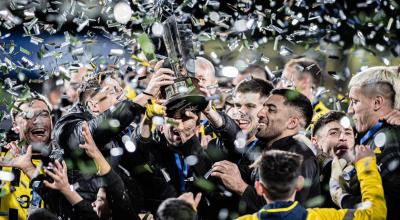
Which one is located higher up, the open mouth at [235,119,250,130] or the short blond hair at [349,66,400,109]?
the short blond hair at [349,66,400,109]

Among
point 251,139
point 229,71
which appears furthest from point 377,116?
point 229,71

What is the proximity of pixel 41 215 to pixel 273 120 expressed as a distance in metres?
1.35

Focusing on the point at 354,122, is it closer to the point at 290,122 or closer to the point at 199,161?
the point at 290,122

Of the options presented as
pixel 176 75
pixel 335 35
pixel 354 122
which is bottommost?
pixel 335 35

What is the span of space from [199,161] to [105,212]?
61cm

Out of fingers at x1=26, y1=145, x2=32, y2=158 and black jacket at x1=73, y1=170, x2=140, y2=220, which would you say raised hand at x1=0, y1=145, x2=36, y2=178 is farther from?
black jacket at x1=73, y1=170, x2=140, y2=220

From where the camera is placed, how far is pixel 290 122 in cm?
363

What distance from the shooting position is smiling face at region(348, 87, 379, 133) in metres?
3.58

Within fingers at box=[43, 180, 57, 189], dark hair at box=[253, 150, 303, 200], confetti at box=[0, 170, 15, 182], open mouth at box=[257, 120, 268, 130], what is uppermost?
dark hair at box=[253, 150, 303, 200]

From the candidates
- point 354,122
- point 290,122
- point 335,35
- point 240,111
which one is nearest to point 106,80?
point 240,111

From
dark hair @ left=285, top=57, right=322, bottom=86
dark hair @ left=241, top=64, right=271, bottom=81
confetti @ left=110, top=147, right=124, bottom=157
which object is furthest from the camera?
dark hair @ left=241, top=64, right=271, bottom=81

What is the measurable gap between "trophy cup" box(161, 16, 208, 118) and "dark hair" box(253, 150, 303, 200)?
0.73m

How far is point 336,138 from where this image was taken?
12.3 feet

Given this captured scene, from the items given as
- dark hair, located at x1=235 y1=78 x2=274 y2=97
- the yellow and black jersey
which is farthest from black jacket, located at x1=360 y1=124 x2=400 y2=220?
the yellow and black jersey
